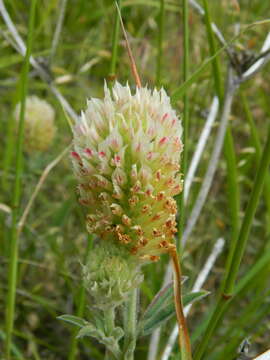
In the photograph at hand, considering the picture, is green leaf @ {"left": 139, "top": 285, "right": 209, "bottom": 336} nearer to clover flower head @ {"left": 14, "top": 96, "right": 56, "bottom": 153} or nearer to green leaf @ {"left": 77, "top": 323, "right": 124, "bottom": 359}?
green leaf @ {"left": 77, "top": 323, "right": 124, "bottom": 359}

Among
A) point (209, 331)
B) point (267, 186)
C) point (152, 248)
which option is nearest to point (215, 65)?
point (267, 186)

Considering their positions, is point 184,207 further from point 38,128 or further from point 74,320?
point 38,128

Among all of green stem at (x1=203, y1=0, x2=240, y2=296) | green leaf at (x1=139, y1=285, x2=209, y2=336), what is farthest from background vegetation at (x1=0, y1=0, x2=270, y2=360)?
green leaf at (x1=139, y1=285, x2=209, y2=336)

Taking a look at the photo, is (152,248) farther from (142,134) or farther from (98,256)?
(142,134)

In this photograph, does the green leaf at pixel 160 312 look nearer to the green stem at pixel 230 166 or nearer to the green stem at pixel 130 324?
the green stem at pixel 130 324

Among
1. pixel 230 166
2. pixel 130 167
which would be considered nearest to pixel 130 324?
pixel 130 167
